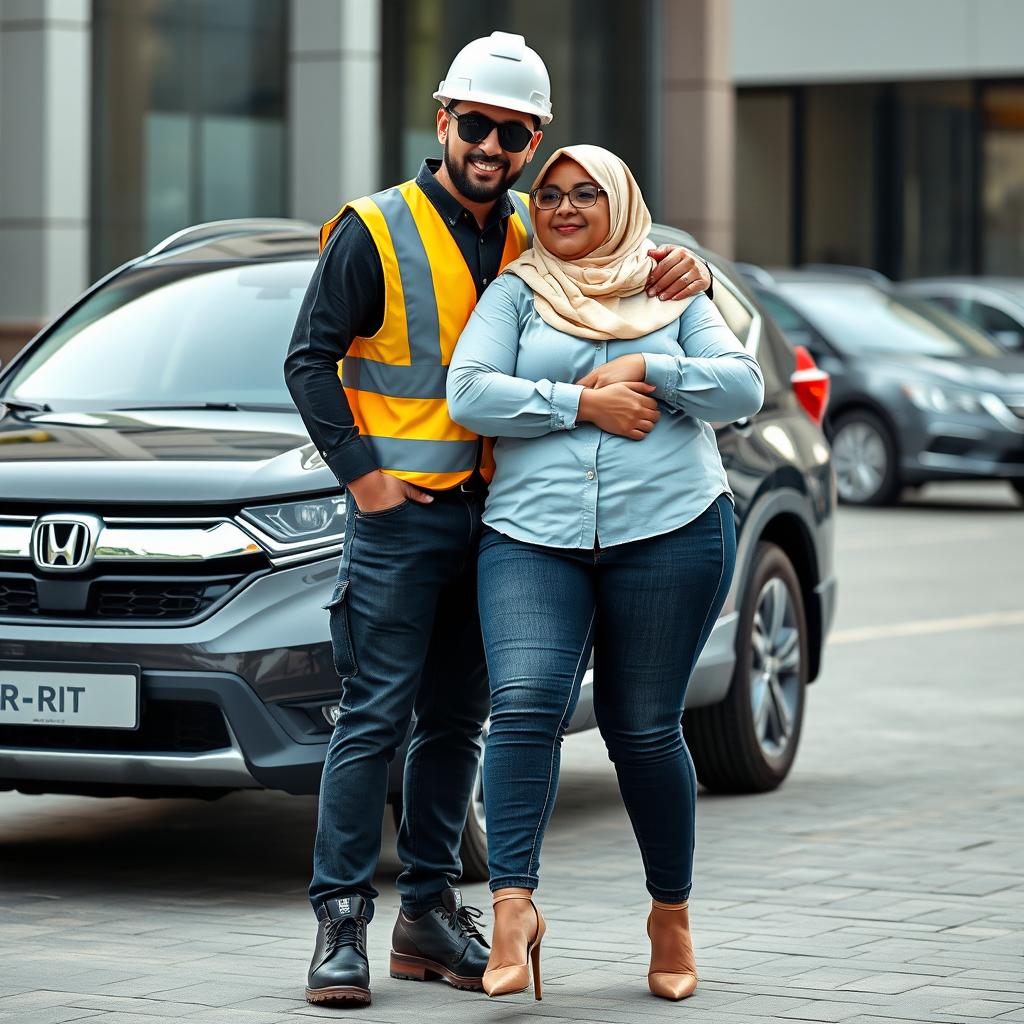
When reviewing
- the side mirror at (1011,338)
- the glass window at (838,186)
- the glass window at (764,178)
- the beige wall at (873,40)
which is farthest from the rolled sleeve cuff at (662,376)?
the glass window at (764,178)

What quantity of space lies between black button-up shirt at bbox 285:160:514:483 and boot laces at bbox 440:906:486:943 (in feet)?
3.15

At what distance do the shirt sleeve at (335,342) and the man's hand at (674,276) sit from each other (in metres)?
0.54

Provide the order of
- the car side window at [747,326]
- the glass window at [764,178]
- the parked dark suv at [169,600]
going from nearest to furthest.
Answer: the parked dark suv at [169,600] → the car side window at [747,326] → the glass window at [764,178]

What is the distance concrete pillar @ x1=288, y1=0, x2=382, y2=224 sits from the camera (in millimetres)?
21031

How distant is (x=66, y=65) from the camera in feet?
62.4

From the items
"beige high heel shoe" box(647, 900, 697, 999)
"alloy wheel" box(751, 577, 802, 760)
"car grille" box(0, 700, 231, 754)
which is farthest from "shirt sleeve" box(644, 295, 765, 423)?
"alloy wheel" box(751, 577, 802, 760)

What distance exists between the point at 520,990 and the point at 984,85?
3229 cm

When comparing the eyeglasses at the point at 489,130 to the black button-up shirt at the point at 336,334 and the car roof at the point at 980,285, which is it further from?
the car roof at the point at 980,285

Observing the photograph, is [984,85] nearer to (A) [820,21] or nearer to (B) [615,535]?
(A) [820,21]

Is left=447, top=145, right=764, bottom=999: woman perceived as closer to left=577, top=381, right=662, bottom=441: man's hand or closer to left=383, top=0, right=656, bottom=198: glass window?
left=577, top=381, right=662, bottom=441: man's hand

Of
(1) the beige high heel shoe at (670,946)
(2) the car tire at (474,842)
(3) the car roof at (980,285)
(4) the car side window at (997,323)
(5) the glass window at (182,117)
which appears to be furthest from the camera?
(3) the car roof at (980,285)

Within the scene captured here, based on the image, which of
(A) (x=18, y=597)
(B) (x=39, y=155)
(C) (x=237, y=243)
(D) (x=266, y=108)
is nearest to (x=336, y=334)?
(A) (x=18, y=597)

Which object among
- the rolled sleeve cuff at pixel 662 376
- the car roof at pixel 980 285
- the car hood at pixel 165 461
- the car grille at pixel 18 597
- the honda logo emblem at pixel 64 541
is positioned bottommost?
the car grille at pixel 18 597

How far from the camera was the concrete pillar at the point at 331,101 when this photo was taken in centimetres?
2103
